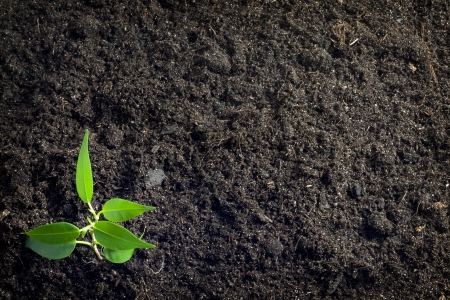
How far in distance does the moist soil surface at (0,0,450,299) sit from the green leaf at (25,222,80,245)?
0.21 meters

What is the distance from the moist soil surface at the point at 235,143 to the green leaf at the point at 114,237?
210 mm

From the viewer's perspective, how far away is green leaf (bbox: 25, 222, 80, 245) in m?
1.01

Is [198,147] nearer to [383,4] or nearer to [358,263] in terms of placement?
[358,263]

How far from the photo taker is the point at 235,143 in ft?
4.38

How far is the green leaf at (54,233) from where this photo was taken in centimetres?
101

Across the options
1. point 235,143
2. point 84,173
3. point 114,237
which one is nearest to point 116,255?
point 114,237

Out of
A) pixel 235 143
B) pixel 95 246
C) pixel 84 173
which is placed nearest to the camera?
pixel 84 173

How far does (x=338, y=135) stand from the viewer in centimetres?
138

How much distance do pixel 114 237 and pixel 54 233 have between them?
0.45 feet

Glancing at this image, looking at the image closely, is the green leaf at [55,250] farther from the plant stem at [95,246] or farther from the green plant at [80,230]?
the plant stem at [95,246]

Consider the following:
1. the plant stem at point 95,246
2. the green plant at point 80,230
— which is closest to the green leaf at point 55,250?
the green plant at point 80,230

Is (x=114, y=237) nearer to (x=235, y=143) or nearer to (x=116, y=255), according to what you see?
(x=116, y=255)

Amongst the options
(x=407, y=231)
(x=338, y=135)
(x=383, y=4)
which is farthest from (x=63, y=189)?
(x=383, y=4)

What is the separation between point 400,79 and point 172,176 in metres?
0.82
